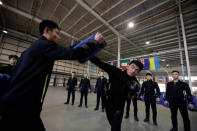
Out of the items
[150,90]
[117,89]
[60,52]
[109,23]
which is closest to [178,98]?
[150,90]

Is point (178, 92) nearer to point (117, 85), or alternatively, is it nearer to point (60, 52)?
point (117, 85)

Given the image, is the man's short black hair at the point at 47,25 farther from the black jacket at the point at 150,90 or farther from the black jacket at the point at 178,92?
the black jacket at the point at 150,90

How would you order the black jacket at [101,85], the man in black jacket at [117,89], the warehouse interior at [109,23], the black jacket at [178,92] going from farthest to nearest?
the black jacket at [101,85]
the warehouse interior at [109,23]
the black jacket at [178,92]
the man in black jacket at [117,89]

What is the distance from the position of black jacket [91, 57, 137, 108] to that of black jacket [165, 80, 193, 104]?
246 cm

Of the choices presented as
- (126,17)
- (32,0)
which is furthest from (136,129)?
(32,0)

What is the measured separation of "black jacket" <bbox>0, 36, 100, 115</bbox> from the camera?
2.22ft

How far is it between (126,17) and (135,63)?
20.6 ft

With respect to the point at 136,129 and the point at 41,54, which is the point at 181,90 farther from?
the point at 41,54

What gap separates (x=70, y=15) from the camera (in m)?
6.83

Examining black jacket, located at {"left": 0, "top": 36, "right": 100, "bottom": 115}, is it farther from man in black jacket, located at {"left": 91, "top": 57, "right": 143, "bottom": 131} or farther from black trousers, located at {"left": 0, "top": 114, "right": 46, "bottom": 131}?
man in black jacket, located at {"left": 91, "top": 57, "right": 143, "bottom": 131}

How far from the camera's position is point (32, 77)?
738mm

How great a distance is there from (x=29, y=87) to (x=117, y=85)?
4.58ft

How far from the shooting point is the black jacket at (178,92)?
2750 mm

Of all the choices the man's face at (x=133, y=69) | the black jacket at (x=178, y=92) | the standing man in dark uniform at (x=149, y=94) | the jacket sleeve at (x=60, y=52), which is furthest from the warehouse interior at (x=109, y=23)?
the jacket sleeve at (x=60, y=52)
